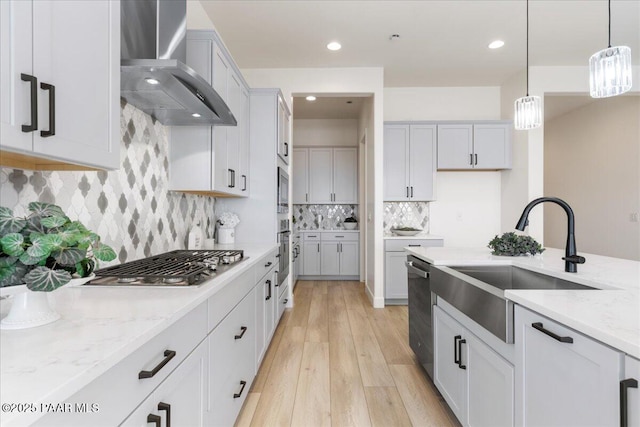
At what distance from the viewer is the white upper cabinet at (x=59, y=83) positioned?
77cm

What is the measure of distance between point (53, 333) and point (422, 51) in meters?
4.09

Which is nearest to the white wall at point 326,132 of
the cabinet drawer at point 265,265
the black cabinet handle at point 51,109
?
the cabinet drawer at point 265,265

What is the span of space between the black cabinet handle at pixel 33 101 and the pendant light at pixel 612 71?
8.80 ft

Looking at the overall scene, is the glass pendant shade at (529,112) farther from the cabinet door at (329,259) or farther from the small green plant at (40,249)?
the cabinet door at (329,259)

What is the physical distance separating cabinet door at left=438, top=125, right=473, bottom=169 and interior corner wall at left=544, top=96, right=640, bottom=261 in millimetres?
2396

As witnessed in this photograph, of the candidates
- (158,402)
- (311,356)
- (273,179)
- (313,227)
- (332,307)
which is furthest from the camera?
(313,227)

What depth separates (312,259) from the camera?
5.67 meters

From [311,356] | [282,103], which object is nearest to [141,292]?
[311,356]

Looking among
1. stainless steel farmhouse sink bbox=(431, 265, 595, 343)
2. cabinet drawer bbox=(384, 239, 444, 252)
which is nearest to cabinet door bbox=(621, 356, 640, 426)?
stainless steel farmhouse sink bbox=(431, 265, 595, 343)

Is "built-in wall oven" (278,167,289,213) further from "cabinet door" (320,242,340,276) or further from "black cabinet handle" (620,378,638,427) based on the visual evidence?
"black cabinet handle" (620,378,638,427)

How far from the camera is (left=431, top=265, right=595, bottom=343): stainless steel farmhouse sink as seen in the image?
1233 mm

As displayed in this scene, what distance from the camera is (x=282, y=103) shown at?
11.8ft

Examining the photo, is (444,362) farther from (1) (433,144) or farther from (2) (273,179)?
(1) (433,144)

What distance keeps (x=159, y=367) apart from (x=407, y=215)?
437 cm
